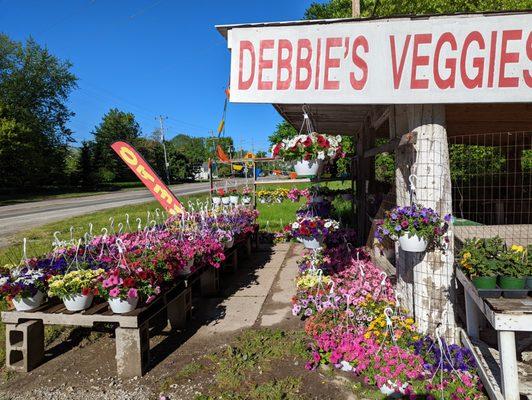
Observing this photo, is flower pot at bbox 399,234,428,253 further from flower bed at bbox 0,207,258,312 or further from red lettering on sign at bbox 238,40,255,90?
flower bed at bbox 0,207,258,312


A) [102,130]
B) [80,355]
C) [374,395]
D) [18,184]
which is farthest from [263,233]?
[102,130]

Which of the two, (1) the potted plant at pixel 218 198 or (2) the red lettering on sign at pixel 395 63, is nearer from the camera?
(2) the red lettering on sign at pixel 395 63

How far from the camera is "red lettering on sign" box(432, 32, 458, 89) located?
316 cm

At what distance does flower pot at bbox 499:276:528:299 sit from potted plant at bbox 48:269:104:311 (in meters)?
3.73

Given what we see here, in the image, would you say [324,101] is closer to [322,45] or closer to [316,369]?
[322,45]

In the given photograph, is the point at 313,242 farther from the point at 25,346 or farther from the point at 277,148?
the point at 25,346

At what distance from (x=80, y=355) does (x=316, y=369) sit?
261 cm

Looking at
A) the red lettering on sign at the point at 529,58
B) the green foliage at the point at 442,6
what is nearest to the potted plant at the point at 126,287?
the red lettering on sign at the point at 529,58

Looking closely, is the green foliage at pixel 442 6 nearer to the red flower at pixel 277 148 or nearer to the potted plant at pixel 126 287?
the red flower at pixel 277 148

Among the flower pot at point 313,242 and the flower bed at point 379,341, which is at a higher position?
the flower pot at point 313,242

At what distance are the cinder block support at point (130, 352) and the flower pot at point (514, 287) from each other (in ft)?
10.8

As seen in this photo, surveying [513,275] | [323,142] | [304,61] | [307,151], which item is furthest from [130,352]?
[513,275]

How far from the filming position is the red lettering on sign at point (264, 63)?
→ 10.9 ft

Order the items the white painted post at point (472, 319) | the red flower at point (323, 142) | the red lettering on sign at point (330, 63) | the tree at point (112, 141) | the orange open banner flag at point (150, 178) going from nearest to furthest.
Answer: the red lettering on sign at point (330, 63), the white painted post at point (472, 319), the red flower at point (323, 142), the orange open banner flag at point (150, 178), the tree at point (112, 141)
